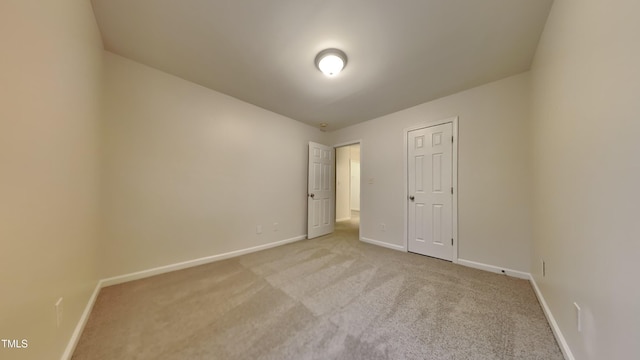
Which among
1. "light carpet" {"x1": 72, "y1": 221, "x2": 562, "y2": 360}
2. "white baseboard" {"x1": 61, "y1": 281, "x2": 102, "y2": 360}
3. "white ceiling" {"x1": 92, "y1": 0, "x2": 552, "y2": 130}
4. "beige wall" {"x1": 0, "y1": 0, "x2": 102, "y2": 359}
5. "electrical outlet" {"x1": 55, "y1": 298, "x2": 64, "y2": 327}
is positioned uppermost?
"white ceiling" {"x1": 92, "y1": 0, "x2": 552, "y2": 130}

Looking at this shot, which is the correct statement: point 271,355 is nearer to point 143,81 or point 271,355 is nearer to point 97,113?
point 97,113

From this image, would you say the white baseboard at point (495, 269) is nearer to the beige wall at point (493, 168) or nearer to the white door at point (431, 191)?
the beige wall at point (493, 168)

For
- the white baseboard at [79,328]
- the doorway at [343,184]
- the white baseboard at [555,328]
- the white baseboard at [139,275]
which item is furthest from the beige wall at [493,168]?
the white baseboard at [79,328]

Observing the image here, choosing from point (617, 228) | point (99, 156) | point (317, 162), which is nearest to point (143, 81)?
point (99, 156)

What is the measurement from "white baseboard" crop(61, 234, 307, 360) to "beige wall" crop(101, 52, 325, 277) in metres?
0.06

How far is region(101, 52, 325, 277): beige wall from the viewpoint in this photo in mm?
2145

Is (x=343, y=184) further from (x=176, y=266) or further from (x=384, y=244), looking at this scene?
(x=176, y=266)

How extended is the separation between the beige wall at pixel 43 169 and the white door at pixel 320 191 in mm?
3018

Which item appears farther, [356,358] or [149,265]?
[149,265]

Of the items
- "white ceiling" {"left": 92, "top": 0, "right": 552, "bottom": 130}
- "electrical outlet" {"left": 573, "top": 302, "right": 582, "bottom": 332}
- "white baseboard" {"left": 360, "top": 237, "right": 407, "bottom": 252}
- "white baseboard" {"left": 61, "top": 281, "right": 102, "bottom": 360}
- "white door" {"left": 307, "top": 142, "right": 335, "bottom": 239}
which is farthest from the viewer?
"white door" {"left": 307, "top": 142, "right": 335, "bottom": 239}

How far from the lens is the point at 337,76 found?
2.42m

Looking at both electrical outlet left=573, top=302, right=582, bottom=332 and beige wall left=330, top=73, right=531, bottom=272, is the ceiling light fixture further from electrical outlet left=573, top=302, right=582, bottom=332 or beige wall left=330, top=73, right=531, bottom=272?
electrical outlet left=573, top=302, right=582, bottom=332

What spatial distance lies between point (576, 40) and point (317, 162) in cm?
347

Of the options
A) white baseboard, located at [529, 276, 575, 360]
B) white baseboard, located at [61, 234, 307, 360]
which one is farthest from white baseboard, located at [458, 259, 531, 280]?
Answer: white baseboard, located at [61, 234, 307, 360]
